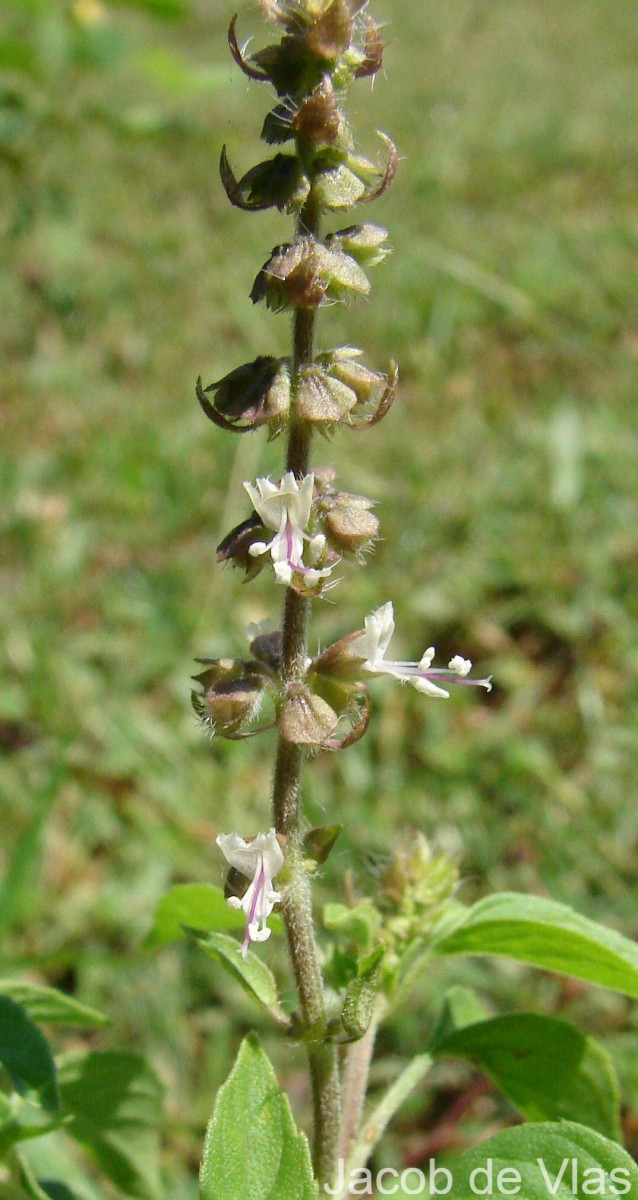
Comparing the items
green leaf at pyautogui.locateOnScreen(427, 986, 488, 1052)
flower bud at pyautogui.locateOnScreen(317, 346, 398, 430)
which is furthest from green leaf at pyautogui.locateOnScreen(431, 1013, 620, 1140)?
flower bud at pyautogui.locateOnScreen(317, 346, 398, 430)

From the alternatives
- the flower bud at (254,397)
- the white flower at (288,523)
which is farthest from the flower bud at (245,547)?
the flower bud at (254,397)

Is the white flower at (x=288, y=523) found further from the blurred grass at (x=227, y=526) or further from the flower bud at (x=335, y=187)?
Result: the blurred grass at (x=227, y=526)

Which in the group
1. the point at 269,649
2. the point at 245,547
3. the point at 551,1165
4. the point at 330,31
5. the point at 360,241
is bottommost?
the point at 551,1165

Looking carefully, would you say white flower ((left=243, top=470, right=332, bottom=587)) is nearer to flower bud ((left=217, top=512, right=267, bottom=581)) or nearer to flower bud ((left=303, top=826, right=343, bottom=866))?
flower bud ((left=217, top=512, right=267, bottom=581))

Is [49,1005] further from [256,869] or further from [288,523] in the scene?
[288,523]

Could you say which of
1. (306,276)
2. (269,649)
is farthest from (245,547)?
(306,276)

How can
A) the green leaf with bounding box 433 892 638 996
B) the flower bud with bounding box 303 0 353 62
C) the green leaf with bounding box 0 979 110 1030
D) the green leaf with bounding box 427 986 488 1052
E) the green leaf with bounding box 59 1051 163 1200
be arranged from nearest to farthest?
the flower bud with bounding box 303 0 353 62 → the green leaf with bounding box 433 892 638 996 → the green leaf with bounding box 0 979 110 1030 → the green leaf with bounding box 59 1051 163 1200 → the green leaf with bounding box 427 986 488 1052
